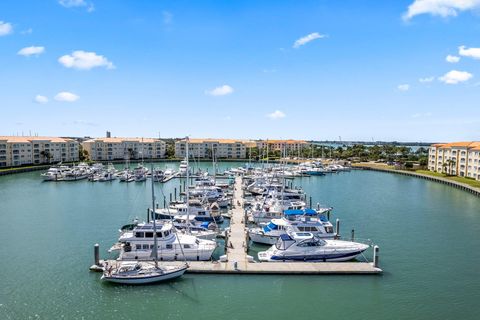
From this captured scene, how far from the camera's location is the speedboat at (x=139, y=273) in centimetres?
2872

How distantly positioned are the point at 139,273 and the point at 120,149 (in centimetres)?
13102

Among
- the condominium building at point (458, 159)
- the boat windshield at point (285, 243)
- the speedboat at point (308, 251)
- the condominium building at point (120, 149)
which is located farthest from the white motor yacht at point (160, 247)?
the condominium building at point (120, 149)

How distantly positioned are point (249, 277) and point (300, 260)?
17.7 feet

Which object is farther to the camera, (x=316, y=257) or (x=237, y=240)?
(x=237, y=240)

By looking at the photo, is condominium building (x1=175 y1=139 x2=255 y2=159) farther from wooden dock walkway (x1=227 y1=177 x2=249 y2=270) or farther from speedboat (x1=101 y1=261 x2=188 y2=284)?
speedboat (x1=101 y1=261 x2=188 y2=284)

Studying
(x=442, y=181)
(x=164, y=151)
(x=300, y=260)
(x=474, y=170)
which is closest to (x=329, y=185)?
(x=442, y=181)

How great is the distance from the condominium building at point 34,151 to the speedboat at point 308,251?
10694 cm

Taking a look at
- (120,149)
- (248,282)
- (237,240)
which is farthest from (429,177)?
(120,149)

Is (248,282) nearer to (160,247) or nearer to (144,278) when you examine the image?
(144,278)

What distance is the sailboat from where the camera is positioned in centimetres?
2873

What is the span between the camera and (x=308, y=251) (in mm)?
33469

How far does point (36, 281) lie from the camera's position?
1185 inches

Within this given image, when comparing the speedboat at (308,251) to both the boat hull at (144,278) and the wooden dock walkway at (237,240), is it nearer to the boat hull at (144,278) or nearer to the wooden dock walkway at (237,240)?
the wooden dock walkway at (237,240)

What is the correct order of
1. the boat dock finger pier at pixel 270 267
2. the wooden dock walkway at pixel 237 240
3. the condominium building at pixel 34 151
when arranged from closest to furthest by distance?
1. the boat dock finger pier at pixel 270 267
2. the wooden dock walkway at pixel 237 240
3. the condominium building at pixel 34 151
